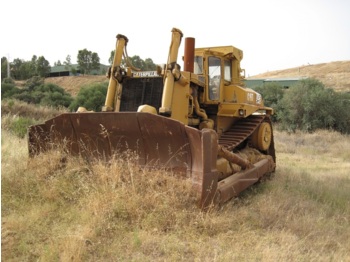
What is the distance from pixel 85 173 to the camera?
5.54 meters

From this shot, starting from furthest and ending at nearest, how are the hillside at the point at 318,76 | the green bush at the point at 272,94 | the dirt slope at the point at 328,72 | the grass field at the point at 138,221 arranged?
the dirt slope at the point at 328,72 → the hillside at the point at 318,76 → the green bush at the point at 272,94 → the grass field at the point at 138,221

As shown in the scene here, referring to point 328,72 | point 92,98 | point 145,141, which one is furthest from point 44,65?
point 145,141

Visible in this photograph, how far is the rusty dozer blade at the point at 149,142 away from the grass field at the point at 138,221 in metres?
0.19

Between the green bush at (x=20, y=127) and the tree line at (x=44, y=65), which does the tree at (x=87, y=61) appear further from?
the green bush at (x=20, y=127)

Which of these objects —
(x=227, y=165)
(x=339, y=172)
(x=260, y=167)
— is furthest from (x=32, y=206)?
(x=339, y=172)

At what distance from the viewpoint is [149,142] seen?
5258mm

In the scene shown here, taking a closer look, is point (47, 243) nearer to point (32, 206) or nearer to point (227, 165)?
point (32, 206)

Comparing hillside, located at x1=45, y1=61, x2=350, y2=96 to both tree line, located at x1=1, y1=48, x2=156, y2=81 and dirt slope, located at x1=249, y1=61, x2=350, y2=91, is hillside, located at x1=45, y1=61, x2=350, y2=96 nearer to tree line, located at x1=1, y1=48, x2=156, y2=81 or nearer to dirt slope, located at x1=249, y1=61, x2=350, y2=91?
dirt slope, located at x1=249, y1=61, x2=350, y2=91

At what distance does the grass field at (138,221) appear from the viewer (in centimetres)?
388

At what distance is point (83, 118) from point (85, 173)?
82 centimetres

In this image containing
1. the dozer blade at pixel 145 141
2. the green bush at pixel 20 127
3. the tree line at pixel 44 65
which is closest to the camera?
the dozer blade at pixel 145 141

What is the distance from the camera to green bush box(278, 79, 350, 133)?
954 inches

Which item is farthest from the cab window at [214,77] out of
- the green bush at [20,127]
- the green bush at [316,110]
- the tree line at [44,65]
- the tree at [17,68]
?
the tree at [17,68]

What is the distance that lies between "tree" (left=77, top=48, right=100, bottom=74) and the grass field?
156ft
